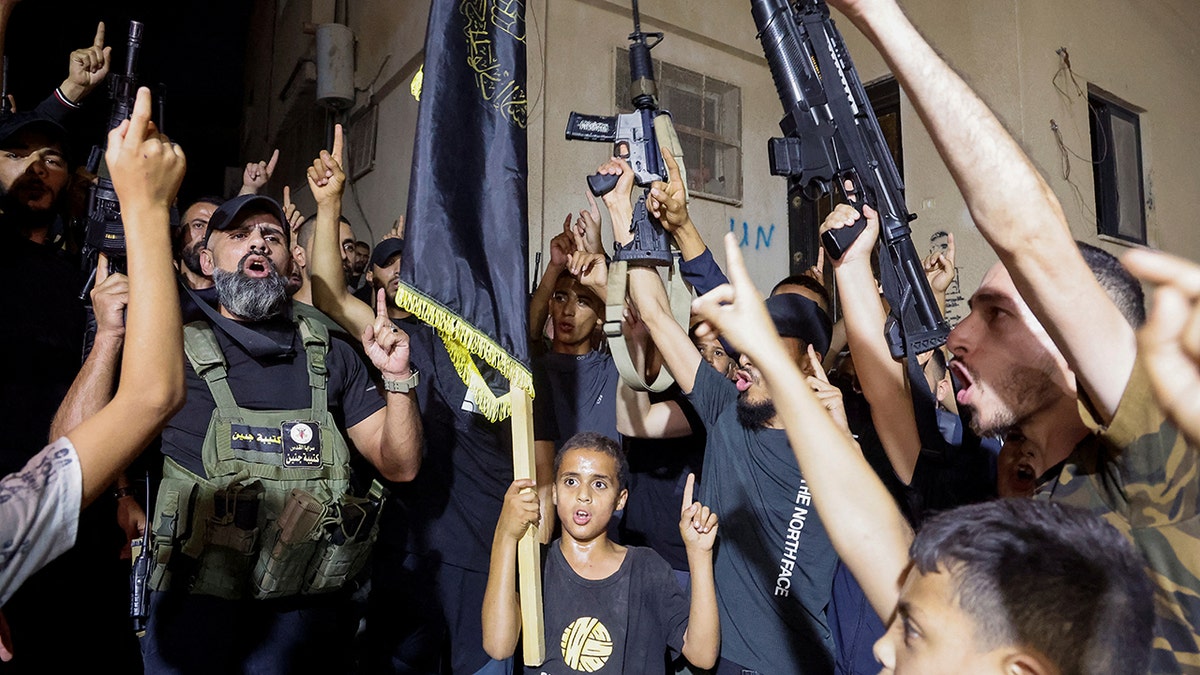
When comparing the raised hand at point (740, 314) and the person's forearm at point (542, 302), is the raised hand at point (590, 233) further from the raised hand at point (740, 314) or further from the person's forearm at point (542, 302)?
the raised hand at point (740, 314)

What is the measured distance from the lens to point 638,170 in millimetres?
2803

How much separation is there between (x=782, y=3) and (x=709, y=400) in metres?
1.20

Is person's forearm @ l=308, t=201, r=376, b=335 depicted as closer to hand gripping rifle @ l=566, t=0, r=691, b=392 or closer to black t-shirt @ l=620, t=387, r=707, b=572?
hand gripping rifle @ l=566, t=0, r=691, b=392

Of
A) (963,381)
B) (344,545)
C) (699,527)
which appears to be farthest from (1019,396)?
(344,545)

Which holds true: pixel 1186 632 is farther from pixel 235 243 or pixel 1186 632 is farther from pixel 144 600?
pixel 235 243

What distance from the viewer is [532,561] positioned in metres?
2.51

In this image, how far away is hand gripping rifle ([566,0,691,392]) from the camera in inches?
108

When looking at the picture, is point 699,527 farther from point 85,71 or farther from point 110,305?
point 85,71

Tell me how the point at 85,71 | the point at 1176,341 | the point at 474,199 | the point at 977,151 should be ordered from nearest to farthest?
the point at 1176,341 → the point at 977,151 → the point at 474,199 → the point at 85,71

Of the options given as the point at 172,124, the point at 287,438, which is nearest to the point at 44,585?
the point at 287,438

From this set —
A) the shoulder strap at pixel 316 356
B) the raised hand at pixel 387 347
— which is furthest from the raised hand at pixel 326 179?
the raised hand at pixel 387 347

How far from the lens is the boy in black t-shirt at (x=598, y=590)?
2504 millimetres

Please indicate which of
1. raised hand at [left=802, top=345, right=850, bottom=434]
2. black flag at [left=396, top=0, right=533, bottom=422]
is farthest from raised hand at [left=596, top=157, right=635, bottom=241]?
raised hand at [left=802, top=345, right=850, bottom=434]

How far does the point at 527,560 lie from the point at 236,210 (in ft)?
4.98
